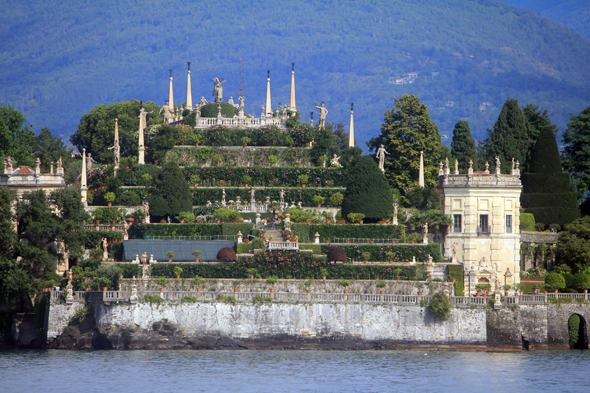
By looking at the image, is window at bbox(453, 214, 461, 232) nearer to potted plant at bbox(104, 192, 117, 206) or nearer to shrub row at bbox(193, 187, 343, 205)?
shrub row at bbox(193, 187, 343, 205)

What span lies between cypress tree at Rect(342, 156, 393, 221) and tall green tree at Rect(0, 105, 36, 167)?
3005 centimetres

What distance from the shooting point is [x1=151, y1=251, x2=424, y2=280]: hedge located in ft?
235

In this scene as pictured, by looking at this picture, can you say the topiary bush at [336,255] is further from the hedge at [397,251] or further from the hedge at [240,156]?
the hedge at [240,156]

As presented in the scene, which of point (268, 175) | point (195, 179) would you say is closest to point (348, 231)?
point (268, 175)

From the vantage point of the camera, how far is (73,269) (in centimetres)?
7319

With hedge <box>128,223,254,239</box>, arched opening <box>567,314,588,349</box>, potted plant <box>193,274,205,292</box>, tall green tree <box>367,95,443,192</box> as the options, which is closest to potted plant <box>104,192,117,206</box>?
hedge <box>128,223,254,239</box>

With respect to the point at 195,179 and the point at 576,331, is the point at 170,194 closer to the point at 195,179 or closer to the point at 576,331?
the point at 195,179

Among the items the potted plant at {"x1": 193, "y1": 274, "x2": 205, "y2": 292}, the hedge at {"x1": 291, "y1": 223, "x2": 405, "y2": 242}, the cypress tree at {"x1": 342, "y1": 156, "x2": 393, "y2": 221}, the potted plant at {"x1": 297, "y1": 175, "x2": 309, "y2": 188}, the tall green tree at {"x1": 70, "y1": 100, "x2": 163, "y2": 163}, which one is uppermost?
the tall green tree at {"x1": 70, "y1": 100, "x2": 163, "y2": 163}

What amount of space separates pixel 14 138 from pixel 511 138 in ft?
157

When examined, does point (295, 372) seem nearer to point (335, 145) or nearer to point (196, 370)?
point (196, 370)

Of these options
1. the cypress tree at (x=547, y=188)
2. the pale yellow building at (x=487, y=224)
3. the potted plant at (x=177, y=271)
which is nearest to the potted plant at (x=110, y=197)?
the potted plant at (x=177, y=271)

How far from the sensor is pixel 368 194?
269 ft

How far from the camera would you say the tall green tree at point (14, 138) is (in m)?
88.8

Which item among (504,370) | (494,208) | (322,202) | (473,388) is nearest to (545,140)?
(494,208)
